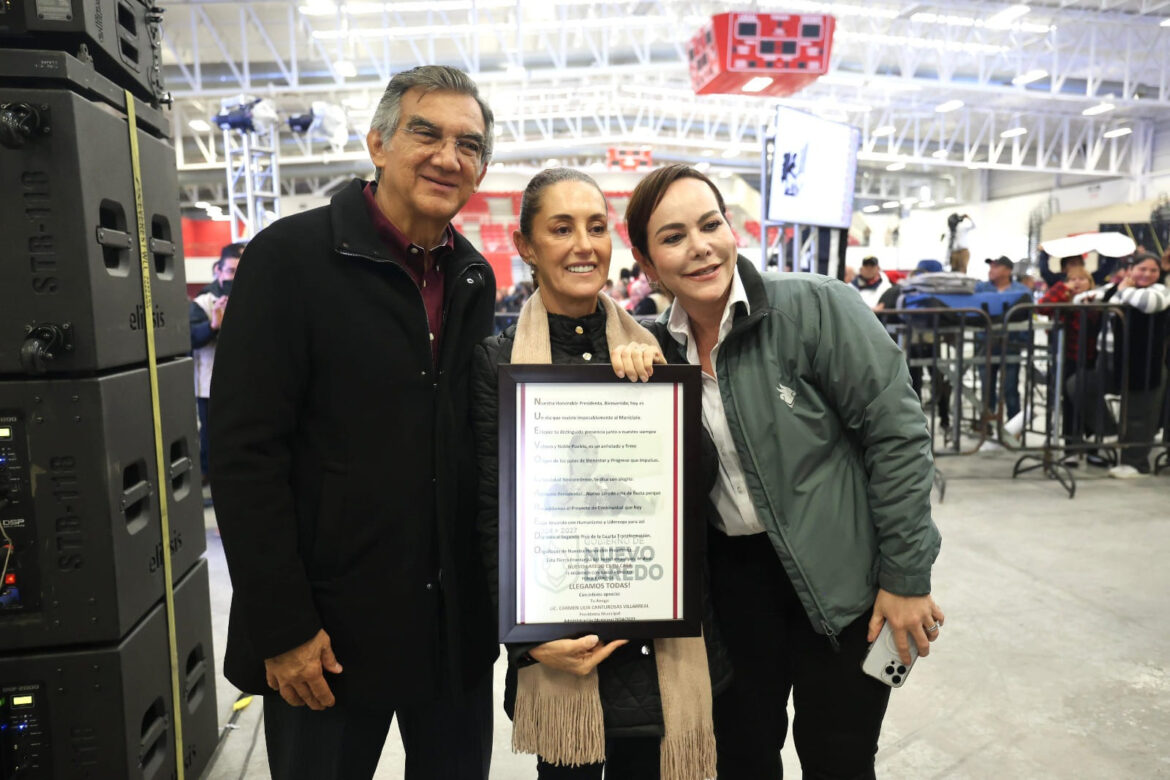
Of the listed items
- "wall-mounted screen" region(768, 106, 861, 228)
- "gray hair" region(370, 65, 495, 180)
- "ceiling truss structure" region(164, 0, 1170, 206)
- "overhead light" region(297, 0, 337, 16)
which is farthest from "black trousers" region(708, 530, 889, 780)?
"ceiling truss structure" region(164, 0, 1170, 206)

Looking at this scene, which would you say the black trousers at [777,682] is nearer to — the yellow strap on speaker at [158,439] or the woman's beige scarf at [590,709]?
the woman's beige scarf at [590,709]

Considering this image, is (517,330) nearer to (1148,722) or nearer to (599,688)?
(599,688)

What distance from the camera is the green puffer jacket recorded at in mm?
1391

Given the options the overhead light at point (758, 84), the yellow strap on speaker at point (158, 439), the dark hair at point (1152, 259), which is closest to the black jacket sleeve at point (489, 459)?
the yellow strap on speaker at point (158, 439)

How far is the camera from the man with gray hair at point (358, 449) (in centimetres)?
127

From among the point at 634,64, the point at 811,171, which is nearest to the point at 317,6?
the point at 634,64

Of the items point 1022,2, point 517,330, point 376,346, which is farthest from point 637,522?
point 1022,2

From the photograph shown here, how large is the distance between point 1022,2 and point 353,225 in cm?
1385

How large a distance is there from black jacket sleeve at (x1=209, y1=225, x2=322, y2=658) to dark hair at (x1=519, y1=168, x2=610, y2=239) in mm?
437

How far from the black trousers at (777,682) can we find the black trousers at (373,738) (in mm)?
536

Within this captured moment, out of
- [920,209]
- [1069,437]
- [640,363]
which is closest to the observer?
[640,363]

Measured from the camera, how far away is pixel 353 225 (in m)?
1.34

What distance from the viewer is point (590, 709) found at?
1.33 m

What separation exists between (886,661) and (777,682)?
0.26 meters
